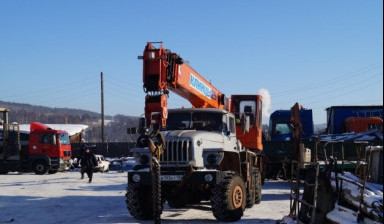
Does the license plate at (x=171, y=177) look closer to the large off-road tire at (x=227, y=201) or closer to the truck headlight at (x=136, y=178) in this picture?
the truck headlight at (x=136, y=178)

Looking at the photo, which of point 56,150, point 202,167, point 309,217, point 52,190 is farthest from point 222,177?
point 56,150

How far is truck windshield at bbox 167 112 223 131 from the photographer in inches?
492

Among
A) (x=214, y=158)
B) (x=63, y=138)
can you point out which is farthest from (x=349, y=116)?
(x=63, y=138)

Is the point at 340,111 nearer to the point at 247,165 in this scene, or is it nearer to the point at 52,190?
the point at 247,165

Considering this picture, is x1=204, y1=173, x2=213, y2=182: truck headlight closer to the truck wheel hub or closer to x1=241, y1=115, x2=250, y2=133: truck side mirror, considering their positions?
the truck wheel hub

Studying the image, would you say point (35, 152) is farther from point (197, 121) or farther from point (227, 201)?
point (227, 201)

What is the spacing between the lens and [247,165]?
12.4 meters

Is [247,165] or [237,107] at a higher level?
[237,107]

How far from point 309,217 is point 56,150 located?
81.0ft

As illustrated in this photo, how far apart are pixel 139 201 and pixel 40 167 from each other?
21.2m

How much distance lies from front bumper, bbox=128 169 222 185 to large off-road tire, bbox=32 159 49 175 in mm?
21109

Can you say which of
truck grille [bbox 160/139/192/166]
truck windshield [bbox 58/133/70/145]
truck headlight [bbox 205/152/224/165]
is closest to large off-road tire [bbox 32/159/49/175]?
truck windshield [bbox 58/133/70/145]

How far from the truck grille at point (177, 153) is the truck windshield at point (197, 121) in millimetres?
1325

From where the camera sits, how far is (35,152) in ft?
102
